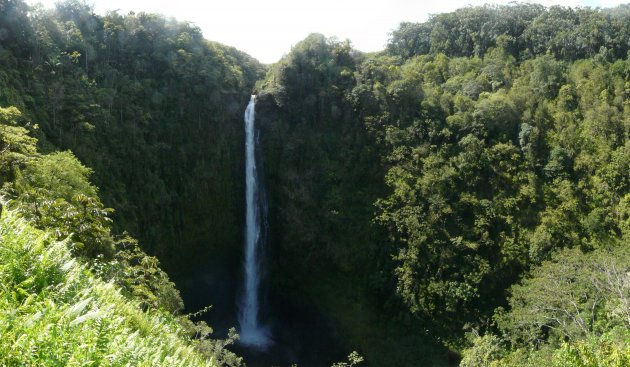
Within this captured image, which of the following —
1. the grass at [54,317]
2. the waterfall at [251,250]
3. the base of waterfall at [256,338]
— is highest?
the grass at [54,317]

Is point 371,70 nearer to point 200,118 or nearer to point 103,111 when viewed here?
point 200,118

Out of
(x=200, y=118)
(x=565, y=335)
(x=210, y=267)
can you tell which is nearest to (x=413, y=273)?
(x=565, y=335)

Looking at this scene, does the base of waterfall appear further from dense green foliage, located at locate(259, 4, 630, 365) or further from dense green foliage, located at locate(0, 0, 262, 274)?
dense green foliage, located at locate(0, 0, 262, 274)

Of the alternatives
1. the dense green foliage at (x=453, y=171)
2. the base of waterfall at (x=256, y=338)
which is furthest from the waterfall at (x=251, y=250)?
the dense green foliage at (x=453, y=171)

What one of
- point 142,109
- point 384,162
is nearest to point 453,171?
point 384,162

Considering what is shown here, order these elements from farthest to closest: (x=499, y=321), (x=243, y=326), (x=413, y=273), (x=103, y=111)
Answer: (x=243, y=326) < (x=413, y=273) < (x=103, y=111) < (x=499, y=321)

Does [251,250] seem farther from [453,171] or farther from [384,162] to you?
[453,171]

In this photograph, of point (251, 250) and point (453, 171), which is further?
point (251, 250)

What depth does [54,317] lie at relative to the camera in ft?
8.65

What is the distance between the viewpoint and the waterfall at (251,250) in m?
23.3

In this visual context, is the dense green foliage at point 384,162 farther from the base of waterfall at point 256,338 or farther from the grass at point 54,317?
the grass at point 54,317

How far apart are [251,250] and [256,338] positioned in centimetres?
501

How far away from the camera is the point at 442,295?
20.4m

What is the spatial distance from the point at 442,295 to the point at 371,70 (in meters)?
14.6
